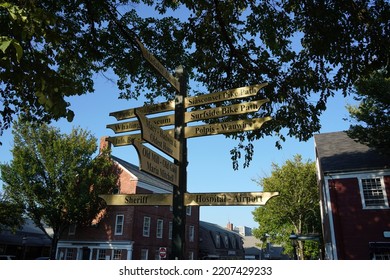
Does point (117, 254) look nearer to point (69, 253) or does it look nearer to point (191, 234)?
point (69, 253)

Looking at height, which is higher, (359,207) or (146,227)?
(359,207)

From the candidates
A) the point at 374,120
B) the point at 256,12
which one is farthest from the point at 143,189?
the point at 256,12

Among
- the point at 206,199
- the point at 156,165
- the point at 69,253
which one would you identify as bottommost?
the point at 69,253

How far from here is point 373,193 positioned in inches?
776

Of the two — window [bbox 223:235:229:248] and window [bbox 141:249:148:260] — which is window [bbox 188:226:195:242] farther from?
window [bbox 223:235:229:248]

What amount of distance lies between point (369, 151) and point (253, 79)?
56.0 feet

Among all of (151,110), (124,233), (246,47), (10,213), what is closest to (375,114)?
(246,47)

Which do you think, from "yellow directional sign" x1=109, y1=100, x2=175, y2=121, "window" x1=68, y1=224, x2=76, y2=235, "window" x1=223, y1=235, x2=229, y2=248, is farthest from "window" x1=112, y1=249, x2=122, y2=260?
"yellow directional sign" x1=109, y1=100, x2=175, y2=121

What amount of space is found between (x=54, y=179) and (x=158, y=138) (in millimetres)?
28903

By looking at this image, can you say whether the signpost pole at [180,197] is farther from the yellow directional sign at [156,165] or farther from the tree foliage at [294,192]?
the tree foliage at [294,192]

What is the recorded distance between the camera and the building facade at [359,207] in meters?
18.7

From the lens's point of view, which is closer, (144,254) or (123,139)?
(123,139)

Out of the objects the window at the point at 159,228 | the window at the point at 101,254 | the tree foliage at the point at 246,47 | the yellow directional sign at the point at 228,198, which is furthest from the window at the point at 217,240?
the yellow directional sign at the point at 228,198

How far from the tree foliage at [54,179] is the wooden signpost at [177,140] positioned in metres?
27.4
